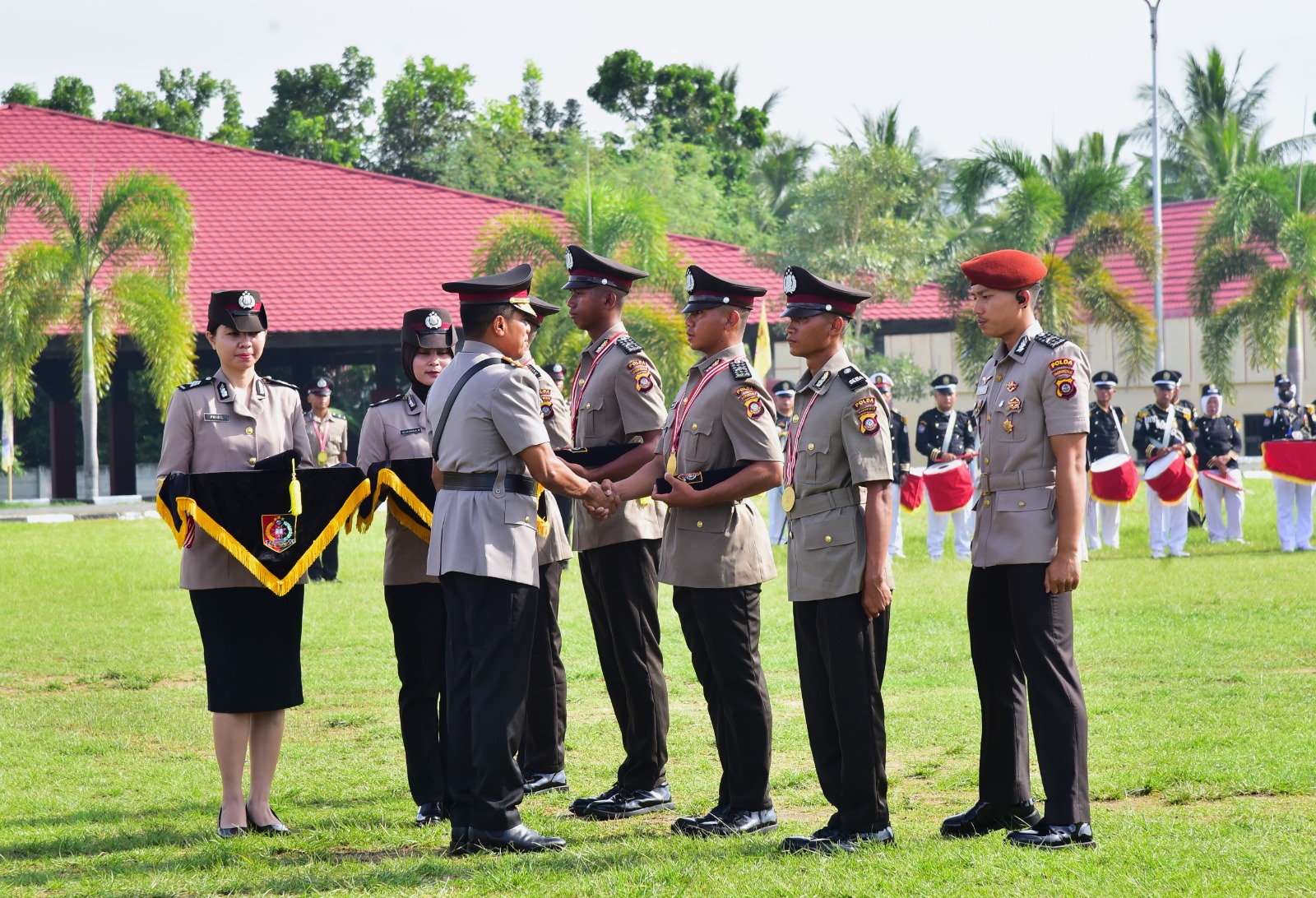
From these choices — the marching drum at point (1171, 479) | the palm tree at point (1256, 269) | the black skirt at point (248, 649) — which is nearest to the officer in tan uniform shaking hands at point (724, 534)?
the black skirt at point (248, 649)

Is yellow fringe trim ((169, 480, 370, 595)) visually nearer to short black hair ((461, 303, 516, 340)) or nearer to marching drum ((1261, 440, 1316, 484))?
short black hair ((461, 303, 516, 340))

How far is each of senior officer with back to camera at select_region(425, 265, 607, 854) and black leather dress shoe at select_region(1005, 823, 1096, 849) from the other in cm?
155

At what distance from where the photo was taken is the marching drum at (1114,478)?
14648 mm

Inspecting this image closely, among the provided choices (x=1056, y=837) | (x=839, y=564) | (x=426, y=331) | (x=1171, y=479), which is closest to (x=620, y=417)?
(x=426, y=331)

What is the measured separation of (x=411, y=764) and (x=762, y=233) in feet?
119

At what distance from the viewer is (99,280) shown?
2478cm

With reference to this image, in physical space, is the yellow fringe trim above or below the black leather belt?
below

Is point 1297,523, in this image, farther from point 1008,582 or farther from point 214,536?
point 214,536

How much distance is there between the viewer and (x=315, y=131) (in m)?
Answer: 42.2

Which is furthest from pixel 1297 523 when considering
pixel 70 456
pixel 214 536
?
pixel 70 456

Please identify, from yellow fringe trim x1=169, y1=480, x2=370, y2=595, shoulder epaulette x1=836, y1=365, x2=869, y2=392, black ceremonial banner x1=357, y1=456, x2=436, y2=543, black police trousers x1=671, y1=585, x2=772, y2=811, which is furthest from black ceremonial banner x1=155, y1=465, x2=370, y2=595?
shoulder epaulette x1=836, y1=365, x2=869, y2=392

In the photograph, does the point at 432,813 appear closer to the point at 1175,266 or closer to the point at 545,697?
the point at 545,697

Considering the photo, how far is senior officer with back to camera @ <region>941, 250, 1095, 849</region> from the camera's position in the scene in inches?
188

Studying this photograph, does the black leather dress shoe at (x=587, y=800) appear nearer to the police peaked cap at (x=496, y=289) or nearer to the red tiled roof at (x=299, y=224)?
the police peaked cap at (x=496, y=289)
